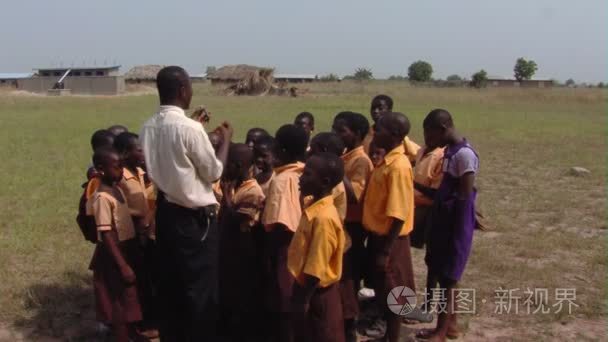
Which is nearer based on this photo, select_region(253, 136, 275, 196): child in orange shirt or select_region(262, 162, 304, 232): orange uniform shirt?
select_region(262, 162, 304, 232): orange uniform shirt

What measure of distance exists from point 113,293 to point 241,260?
804mm

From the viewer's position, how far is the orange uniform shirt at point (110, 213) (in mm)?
3471

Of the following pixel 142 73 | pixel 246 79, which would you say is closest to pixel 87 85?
pixel 246 79

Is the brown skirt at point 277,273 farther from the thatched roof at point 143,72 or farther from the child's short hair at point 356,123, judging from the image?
the thatched roof at point 143,72

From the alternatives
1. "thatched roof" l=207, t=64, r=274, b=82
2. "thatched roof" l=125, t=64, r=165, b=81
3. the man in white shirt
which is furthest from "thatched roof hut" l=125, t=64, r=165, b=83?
the man in white shirt

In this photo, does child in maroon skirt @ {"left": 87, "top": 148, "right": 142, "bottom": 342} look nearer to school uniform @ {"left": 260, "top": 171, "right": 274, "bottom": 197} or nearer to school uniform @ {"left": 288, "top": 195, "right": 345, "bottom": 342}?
school uniform @ {"left": 260, "top": 171, "right": 274, "bottom": 197}

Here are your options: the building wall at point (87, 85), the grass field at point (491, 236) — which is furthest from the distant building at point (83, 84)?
the grass field at point (491, 236)

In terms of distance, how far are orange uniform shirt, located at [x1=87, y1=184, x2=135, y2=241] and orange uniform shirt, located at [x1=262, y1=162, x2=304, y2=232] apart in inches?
34.5

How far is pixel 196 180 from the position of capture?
3.14 meters

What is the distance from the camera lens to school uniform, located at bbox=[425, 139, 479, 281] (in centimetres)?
375

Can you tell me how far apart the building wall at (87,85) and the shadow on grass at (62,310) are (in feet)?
125

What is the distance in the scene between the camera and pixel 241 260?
Result: 12.2 feet

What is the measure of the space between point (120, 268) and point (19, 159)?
8987 mm

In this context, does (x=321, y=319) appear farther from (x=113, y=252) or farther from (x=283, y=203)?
(x=113, y=252)
